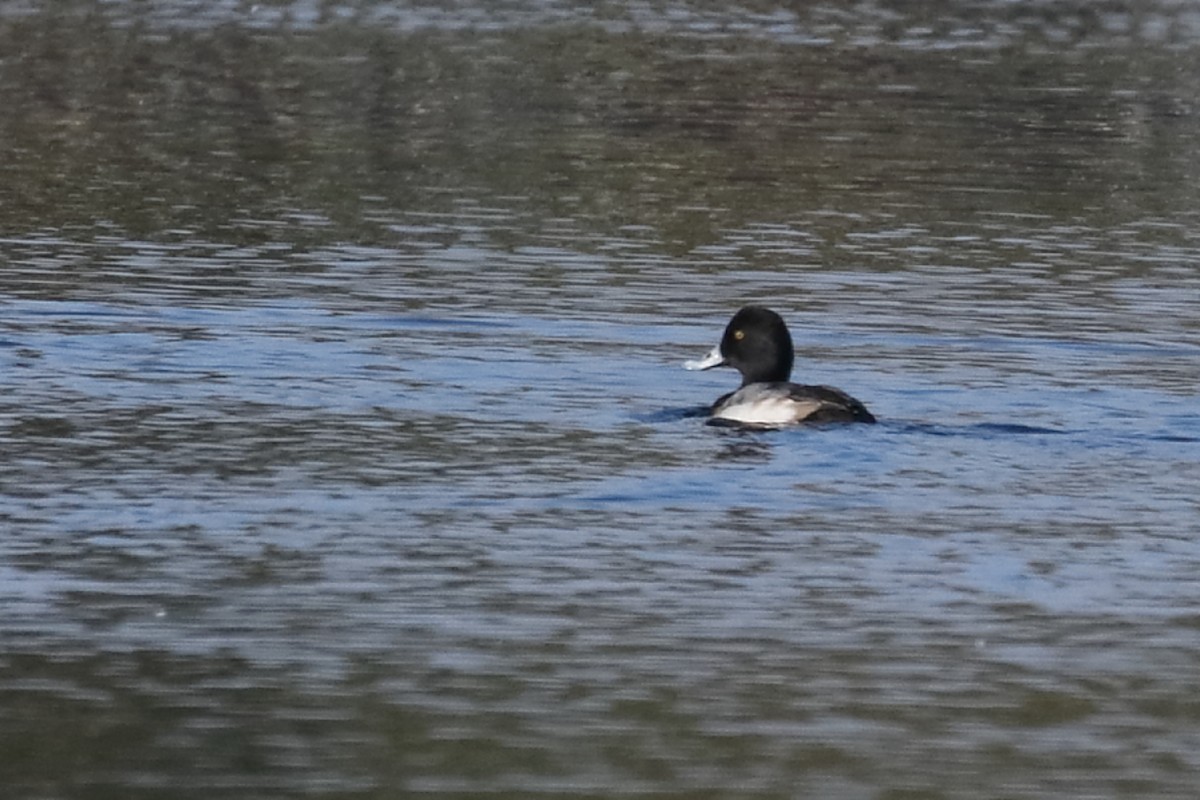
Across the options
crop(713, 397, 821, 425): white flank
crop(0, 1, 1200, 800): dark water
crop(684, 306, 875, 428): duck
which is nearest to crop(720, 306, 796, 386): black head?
crop(684, 306, 875, 428): duck

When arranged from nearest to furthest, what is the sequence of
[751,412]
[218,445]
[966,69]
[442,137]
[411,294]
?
1. [218,445]
2. [751,412]
3. [411,294]
4. [442,137]
5. [966,69]

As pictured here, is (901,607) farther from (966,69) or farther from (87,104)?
(966,69)

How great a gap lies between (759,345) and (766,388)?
0.95 m

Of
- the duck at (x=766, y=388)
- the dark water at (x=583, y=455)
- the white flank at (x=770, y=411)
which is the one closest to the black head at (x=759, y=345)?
the duck at (x=766, y=388)

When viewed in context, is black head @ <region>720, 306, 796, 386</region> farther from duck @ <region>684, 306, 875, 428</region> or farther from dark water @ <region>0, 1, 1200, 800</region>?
dark water @ <region>0, 1, 1200, 800</region>

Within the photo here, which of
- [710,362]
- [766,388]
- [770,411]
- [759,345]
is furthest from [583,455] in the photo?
[710,362]

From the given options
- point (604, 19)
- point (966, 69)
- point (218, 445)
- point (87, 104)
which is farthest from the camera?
point (604, 19)

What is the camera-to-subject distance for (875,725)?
937 centimetres

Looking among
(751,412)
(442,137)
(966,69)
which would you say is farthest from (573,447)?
(966,69)

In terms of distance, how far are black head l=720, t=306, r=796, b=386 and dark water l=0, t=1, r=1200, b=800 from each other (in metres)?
0.37

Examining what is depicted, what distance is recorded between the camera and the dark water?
9273mm

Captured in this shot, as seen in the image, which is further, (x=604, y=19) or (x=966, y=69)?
(x=604, y=19)

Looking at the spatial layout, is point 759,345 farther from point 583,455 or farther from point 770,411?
point 583,455

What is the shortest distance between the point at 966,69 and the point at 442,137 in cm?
1083
